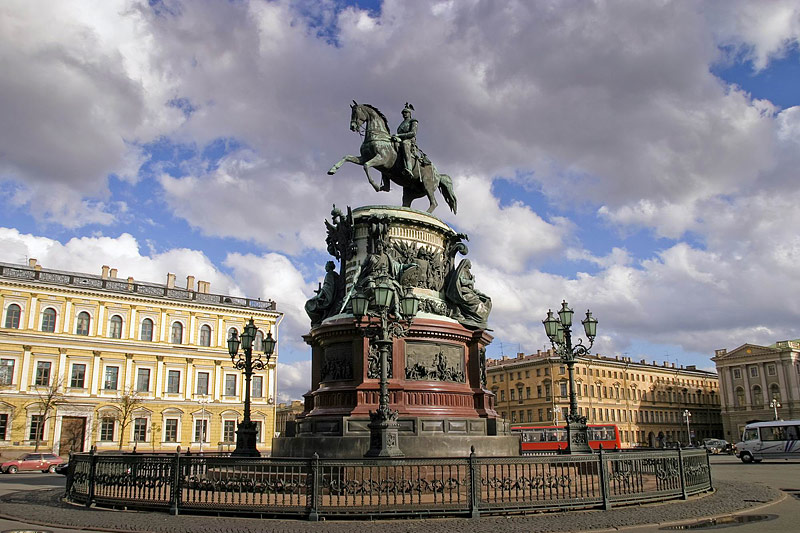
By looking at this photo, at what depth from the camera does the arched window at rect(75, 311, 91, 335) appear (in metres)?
58.7

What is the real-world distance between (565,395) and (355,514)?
8393cm

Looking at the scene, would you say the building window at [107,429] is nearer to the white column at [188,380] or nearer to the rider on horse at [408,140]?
the white column at [188,380]

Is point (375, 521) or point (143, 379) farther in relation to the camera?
point (143, 379)

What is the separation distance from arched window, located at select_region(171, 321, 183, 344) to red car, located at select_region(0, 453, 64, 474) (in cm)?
2413

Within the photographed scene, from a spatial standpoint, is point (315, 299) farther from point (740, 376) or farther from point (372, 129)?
point (740, 376)

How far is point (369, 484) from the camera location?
1190 centimetres

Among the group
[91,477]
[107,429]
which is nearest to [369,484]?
[91,477]

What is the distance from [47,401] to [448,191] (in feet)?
138

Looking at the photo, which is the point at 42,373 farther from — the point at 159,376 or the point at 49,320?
the point at 159,376

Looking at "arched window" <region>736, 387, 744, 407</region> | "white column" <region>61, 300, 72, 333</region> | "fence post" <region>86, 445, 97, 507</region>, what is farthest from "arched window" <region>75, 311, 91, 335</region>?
"arched window" <region>736, 387, 744, 407</region>

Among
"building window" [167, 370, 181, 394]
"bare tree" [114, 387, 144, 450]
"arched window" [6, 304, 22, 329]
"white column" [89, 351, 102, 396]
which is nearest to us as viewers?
"arched window" [6, 304, 22, 329]

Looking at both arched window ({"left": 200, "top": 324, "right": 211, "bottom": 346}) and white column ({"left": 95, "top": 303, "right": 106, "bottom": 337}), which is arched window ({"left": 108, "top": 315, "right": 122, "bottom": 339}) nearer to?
white column ({"left": 95, "top": 303, "right": 106, "bottom": 337})

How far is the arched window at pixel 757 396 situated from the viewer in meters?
99.6

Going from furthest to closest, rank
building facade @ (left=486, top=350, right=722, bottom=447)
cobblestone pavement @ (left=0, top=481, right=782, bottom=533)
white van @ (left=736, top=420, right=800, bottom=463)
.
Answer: building facade @ (left=486, top=350, right=722, bottom=447) < white van @ (left=736, top=420, right=800, bottom=463) < cobblestone pavement @ (left=0, top=481, right=782, bottom=533)
